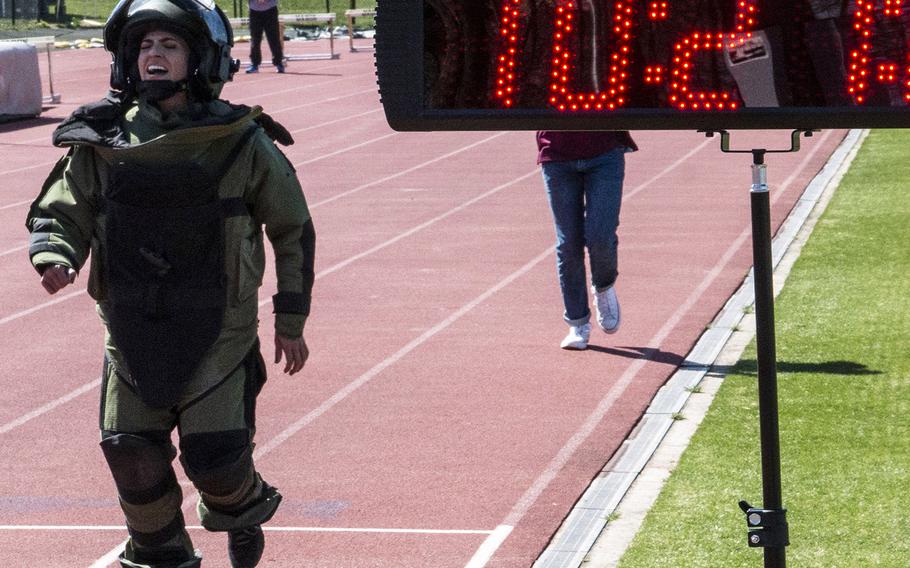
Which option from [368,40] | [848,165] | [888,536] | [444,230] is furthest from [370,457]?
[368,40]

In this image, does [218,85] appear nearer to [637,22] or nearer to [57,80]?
[637,22]

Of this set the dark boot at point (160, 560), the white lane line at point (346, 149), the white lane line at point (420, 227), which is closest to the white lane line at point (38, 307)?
the white lane line at point (420, 227)

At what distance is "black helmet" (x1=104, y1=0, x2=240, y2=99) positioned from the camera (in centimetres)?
509

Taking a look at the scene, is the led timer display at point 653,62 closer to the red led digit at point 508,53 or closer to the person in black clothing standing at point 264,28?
the red led digit at point 508,53

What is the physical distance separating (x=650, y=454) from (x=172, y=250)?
3.00 m

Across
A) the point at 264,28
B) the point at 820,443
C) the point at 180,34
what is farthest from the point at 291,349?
the point at 264,28

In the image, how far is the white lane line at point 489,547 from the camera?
19.8 feet

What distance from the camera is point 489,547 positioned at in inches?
244

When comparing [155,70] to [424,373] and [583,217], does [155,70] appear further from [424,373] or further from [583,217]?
[583,217]

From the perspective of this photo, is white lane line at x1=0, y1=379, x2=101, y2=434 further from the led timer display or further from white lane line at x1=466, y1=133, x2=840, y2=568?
the led timer display

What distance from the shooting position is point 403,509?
6746 mm

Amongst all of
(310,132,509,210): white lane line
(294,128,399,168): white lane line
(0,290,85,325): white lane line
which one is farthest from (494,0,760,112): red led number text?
(294,128,399,168): white lane line

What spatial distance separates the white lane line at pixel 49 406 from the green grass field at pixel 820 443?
3291 millimetres

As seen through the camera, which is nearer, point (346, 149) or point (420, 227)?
point (420, 227)
